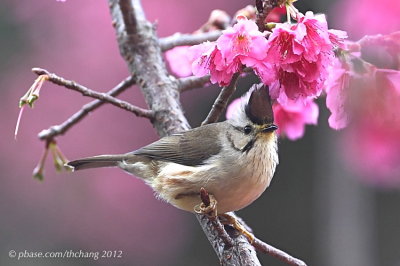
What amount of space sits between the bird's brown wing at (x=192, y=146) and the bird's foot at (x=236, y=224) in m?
0.20

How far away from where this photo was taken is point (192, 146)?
172 centimetres

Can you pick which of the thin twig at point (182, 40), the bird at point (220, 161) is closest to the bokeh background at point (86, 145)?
the thin twig at point (182, 40)

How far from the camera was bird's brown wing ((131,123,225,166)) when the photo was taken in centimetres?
169

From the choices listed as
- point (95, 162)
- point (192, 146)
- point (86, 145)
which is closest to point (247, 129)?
point (192, 146)

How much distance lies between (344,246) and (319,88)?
2216mm

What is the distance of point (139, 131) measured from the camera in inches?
152

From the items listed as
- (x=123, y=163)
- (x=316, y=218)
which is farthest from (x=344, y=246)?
(x=123, y=163)

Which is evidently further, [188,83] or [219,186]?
[188,83]

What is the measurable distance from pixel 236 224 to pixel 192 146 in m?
0.30

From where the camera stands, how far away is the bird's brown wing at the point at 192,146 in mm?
1694

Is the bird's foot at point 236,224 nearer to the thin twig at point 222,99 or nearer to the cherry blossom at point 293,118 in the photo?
the thin twig at point 222,99

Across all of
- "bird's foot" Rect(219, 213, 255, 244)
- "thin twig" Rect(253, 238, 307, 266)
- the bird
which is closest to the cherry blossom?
the bird

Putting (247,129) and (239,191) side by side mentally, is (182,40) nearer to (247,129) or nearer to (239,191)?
(247,129)

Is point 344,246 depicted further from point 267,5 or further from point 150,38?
point 267,5
